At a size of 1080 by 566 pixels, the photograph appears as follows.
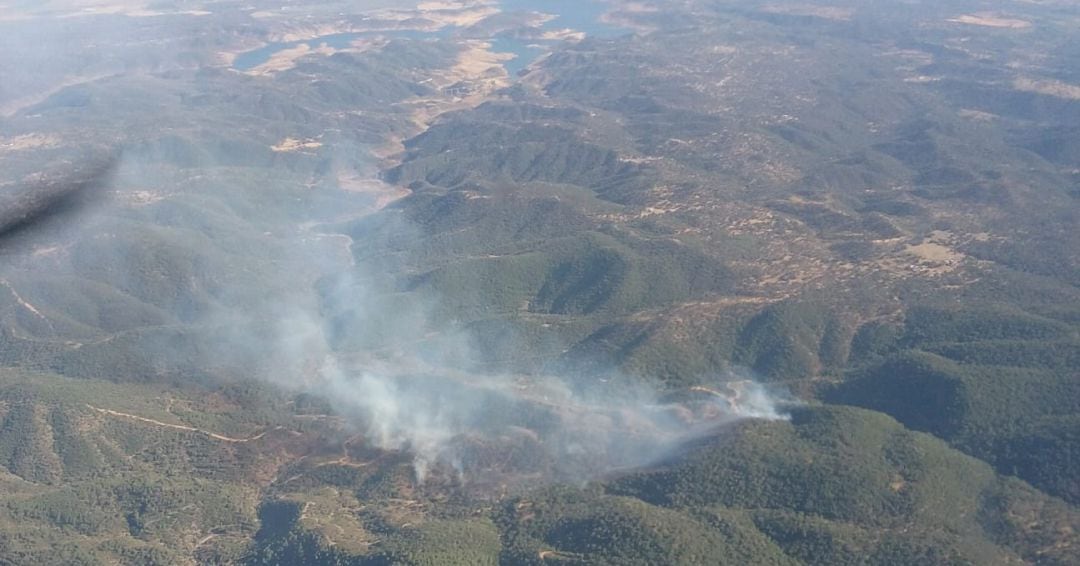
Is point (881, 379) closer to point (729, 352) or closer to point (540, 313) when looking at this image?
point (729, 352)

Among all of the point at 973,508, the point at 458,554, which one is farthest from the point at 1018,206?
the point at 458,554

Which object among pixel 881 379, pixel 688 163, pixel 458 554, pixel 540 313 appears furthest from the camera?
pixel 688 163

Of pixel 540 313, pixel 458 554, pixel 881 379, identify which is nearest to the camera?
pixel 458 554

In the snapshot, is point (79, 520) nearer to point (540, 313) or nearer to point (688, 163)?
point (540, 313)

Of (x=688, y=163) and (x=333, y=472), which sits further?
(x=688, y=163)

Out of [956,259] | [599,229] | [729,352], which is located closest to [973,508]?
[729,352]

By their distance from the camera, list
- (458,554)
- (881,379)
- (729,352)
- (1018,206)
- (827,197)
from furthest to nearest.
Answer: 1. (827,197)
2. (1018,206)
3. (729,352)
4. (881,379)
5. (458,554)

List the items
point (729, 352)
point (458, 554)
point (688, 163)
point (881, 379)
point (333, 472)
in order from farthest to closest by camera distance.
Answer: point (688, 163)
point (729, 352)
point (881, 379)
point (333, 472)
point (458, 554)

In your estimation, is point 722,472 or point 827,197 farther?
point 827,197

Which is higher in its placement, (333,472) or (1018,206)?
(1018,206)
